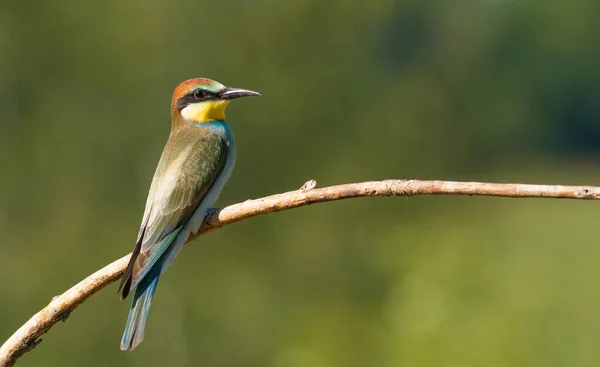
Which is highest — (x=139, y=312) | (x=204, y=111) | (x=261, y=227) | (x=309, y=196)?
(x=309, y=196)

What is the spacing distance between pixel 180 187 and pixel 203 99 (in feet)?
2.35

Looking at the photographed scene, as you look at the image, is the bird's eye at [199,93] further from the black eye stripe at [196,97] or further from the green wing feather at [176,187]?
the green wing feather at [176,187]

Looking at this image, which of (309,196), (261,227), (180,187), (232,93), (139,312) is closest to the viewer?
(309,196)

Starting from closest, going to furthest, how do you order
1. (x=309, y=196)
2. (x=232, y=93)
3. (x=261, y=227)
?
(x=309, y=196) < (x=232, y=93) < (x=261, y=227)

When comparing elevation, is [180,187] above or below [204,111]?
below

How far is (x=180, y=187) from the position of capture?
4.43 meters

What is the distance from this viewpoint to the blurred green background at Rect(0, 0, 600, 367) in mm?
13547

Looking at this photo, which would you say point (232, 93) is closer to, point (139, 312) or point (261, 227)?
point (139, 312)

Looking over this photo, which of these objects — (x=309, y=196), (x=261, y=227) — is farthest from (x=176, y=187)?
(x=261, y=227)

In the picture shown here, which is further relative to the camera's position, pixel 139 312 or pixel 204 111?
pixel 204 111

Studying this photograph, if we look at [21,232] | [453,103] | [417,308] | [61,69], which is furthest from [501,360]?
[453,103]

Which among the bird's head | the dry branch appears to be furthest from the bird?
the dry branch

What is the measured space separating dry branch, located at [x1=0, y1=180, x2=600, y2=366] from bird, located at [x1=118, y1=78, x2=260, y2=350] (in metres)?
0.42

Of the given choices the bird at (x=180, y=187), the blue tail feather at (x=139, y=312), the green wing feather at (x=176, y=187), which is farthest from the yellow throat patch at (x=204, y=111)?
the blue tail feather at (x=139, y=312)
